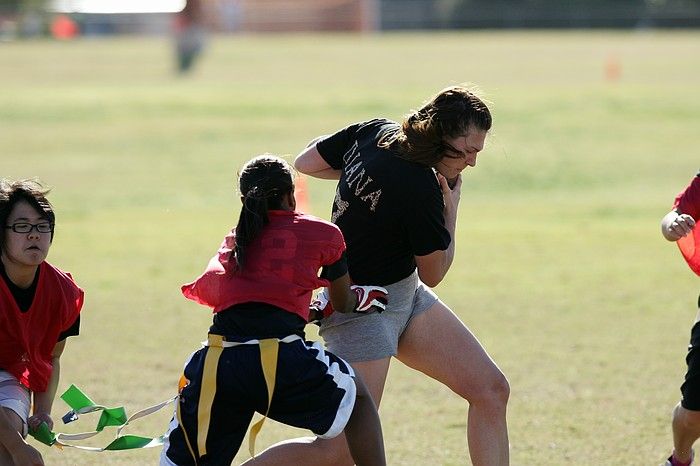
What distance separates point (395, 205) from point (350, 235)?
0.96 feet

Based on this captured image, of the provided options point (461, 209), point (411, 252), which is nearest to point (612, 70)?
point (461, 209)

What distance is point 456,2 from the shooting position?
240ft

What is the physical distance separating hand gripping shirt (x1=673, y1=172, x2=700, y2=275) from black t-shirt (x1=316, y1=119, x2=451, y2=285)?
1198mm

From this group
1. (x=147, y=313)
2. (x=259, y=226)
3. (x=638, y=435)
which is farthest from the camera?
(x=147, y=313)

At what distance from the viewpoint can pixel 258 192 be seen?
4.26m

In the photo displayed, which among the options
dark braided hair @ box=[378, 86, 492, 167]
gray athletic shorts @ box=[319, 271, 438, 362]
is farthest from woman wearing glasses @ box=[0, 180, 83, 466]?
dark braided hair @ box=[378, 86, 492, 167]

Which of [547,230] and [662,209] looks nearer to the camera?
[547,230]

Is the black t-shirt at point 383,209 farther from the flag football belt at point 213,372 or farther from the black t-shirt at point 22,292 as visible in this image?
the black t-shirt at point 22,292

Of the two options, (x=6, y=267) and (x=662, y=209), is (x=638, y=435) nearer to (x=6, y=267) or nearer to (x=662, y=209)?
(x=6, y=267)

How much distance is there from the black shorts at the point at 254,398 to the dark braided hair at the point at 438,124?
3.17 feet

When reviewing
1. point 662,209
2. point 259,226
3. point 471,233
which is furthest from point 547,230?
point 259,226

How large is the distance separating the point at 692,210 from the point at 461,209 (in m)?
12.5

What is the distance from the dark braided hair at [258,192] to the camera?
13.8 feet

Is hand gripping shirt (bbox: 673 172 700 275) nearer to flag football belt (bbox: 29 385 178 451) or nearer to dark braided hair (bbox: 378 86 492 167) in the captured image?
dark braided hair (bbox: 378 86 492 167)
